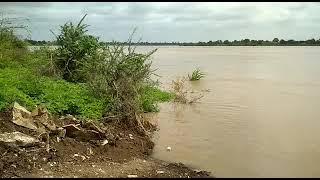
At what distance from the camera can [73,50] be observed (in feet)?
45.9

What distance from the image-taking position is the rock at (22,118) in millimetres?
7355

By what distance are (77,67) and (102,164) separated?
7.64 meters

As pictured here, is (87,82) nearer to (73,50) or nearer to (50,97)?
(50,97)

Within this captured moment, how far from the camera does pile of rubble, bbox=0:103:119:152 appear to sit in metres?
6.87

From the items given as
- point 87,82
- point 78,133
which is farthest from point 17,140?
point 87,82

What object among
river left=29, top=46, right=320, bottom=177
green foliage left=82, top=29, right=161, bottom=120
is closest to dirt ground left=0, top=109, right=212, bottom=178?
river left=29, top=46, right=320, bottom=177

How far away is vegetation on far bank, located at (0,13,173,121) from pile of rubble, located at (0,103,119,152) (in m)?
0.69

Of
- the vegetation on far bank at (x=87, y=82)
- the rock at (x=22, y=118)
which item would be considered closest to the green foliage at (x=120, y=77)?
the vegetation on far bank at (x=87, y=82)

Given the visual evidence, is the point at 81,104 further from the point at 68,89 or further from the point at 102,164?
the point at 102,164

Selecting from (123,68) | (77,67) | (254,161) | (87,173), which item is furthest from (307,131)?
(77,67)

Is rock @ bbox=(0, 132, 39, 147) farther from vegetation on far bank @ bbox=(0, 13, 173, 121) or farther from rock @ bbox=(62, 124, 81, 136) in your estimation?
vegetation on far bank @ bbox=(0, 13, 173, 121)

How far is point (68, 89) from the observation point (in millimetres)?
11383

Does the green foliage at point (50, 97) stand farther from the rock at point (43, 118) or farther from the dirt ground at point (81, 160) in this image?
the dirt ground at point (81, 160)

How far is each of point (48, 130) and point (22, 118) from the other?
1.65 ft
